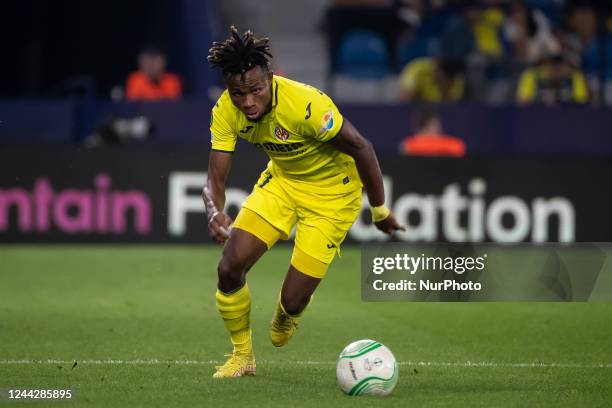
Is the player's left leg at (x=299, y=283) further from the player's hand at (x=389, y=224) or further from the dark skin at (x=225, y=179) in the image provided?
the player's hand at (x=389, y=224)

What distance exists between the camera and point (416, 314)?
1045 cm

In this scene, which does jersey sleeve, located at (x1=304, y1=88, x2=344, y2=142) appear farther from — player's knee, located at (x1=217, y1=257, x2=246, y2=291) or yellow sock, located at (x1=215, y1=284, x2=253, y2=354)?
yellow sock, located at (x1=215, y1=284, x2=253, y2=354)

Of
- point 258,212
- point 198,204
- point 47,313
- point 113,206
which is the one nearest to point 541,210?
point 198,204

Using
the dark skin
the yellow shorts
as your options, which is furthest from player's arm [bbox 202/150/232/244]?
the yellow shorts

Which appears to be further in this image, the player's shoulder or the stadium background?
the stadium background

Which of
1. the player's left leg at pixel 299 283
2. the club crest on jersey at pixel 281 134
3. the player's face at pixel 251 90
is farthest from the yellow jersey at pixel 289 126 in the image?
the player's left leg at pixel 299 283

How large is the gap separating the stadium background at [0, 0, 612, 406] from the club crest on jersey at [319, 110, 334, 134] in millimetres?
1427

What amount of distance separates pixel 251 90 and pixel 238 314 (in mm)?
1285

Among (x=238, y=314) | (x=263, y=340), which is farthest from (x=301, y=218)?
(x=263, y=340)

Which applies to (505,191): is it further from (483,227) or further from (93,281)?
(93,281)

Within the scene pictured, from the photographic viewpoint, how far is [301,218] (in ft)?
25.3

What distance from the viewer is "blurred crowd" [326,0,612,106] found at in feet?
54.2

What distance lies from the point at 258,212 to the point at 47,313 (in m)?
3.21

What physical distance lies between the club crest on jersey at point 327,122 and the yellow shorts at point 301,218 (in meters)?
0.63
